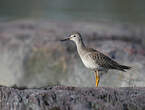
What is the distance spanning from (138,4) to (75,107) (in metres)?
26.8

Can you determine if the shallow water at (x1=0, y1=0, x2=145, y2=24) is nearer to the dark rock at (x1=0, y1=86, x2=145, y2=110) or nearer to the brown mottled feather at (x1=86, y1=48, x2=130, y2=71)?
the brown mottled feather at (x1=86, y1=48, x2=130, y2=71)

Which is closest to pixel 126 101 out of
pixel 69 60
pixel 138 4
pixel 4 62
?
pixel 69 60

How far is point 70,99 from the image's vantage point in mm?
8656

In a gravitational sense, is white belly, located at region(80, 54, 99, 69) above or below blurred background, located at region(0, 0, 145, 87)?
below

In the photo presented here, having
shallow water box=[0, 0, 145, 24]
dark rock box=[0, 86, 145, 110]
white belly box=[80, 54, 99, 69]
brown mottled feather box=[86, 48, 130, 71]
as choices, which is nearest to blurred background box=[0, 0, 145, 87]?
brown mottled feather box=[86, 48, 130, 71]

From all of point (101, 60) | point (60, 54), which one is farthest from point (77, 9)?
point (101, 60)

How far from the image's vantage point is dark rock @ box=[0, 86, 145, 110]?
28.2 ft

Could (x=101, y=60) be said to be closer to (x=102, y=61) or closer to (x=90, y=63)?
(x=102, y=61)

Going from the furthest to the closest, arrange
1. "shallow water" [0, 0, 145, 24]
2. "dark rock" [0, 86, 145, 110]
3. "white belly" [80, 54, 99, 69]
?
"shallow water" [0, 0, 145, 24] < "white belly" [80, 54, 99, 69] < "dark rock" [0, 86, 145, 110]

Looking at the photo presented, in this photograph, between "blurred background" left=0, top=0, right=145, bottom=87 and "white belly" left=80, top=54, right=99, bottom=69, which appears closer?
"white belly" left=80, top=54, right=99, bottom=69

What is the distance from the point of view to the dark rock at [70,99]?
861 cm

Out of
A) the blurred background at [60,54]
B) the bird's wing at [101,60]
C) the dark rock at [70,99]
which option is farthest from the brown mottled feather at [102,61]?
the dark rock at [70,99]

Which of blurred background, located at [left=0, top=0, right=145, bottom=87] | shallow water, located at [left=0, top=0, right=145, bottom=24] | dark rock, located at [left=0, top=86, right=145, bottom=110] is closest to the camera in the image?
dark rock, located at [left=0, top=86, right=145, bottom=110]

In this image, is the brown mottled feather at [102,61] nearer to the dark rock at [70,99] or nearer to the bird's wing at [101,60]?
the bird's wing at [101,60]
